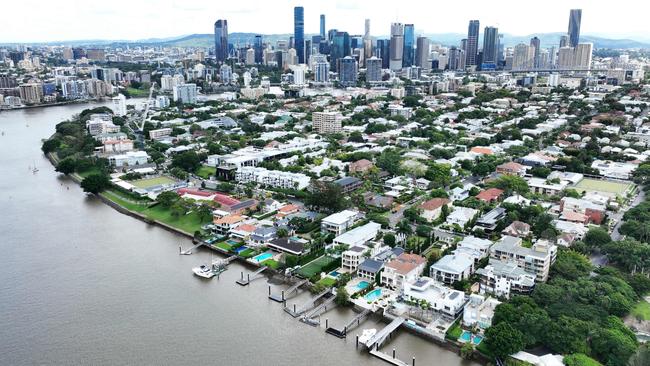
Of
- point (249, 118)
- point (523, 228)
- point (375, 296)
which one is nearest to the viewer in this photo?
point (375, 296)

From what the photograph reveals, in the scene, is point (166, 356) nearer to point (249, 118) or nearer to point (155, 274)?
point (155, 274)

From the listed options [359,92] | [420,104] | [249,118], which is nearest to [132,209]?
[249,118]

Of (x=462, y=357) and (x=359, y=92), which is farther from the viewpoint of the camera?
(x=359, y=92)

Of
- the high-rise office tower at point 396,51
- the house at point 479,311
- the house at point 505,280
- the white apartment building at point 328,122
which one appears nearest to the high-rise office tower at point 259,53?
the high-rise office tower at point 396,51

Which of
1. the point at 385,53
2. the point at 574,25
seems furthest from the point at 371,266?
the point at 574,25

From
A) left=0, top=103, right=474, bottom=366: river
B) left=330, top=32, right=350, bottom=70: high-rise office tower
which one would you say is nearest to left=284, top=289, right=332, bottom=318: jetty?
left=0, top=103, right=474, bottom=366: river

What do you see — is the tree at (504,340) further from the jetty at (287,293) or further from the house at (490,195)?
the house at (490,195)
